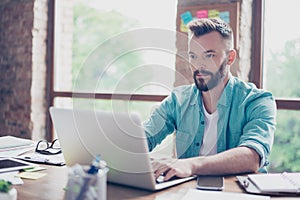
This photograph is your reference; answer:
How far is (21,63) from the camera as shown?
3.63m

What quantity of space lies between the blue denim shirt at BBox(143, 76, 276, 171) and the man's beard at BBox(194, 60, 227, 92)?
5 cm

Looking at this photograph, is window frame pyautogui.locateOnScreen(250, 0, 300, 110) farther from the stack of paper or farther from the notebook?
the stack of paper

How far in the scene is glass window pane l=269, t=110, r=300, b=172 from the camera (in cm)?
246

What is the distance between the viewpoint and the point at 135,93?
309cm

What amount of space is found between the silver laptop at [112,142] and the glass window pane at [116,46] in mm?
1067

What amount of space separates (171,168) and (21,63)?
283cm

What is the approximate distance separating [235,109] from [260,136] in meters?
0.30

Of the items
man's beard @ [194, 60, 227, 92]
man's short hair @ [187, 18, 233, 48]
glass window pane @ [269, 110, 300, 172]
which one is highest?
man's short hair @ [187, 18, 233, 48]

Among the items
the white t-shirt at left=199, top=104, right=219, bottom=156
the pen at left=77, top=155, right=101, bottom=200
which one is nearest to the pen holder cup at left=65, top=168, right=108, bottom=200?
the pen at left=77, top=155, right=101, bottom=200

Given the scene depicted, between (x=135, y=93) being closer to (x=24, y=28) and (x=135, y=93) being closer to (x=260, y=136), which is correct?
(x=24, y=28)

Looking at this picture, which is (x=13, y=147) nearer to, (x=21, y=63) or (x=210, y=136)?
(x=210, y=136)

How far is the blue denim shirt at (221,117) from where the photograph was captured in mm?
1550

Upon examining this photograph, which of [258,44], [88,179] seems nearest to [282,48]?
[258,44]

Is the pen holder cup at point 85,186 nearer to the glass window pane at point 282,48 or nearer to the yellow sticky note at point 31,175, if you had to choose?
the yellow sticky note at point 31,175
